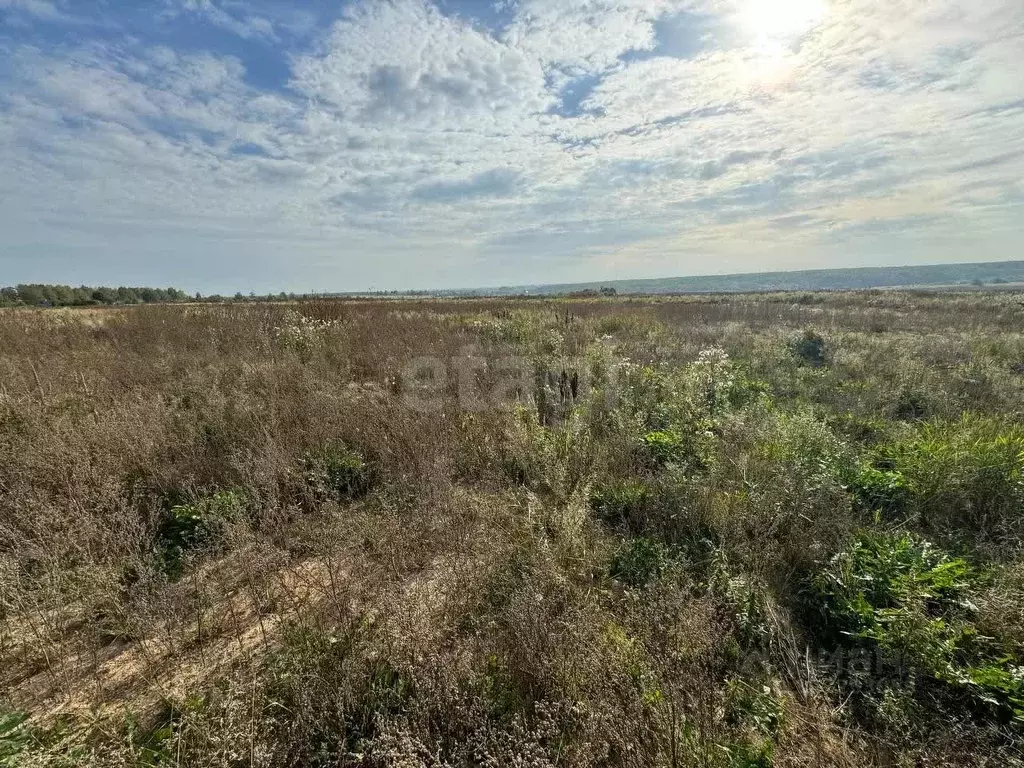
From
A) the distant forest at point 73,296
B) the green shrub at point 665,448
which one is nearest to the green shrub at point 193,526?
the green shrub at point 665,448

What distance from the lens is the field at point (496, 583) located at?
1933 mm

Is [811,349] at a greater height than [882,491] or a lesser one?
greater

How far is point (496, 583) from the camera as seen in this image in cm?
277

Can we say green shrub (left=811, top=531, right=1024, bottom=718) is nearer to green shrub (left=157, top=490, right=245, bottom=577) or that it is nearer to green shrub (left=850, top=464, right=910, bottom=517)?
green shrub (left=850, top=464, right=910, bottom=517)

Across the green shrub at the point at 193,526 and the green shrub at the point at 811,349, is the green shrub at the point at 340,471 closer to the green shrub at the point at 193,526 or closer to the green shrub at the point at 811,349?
the green shrub at the point at 193,526

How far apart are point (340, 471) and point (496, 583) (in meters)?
2.23

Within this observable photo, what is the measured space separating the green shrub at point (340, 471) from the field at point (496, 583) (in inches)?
1.2

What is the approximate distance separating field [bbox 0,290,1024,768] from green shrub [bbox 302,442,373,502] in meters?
0.03

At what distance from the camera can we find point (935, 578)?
257 centimetres

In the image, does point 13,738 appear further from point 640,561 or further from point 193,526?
point 640,561

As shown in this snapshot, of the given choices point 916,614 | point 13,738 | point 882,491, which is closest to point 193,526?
point 13,738

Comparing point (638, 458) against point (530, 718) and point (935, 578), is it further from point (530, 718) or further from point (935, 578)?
point (530, 718)

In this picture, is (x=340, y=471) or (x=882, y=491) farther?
(x=340, y=471)

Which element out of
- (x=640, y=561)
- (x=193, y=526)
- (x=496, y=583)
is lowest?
(x=640, y=561)
